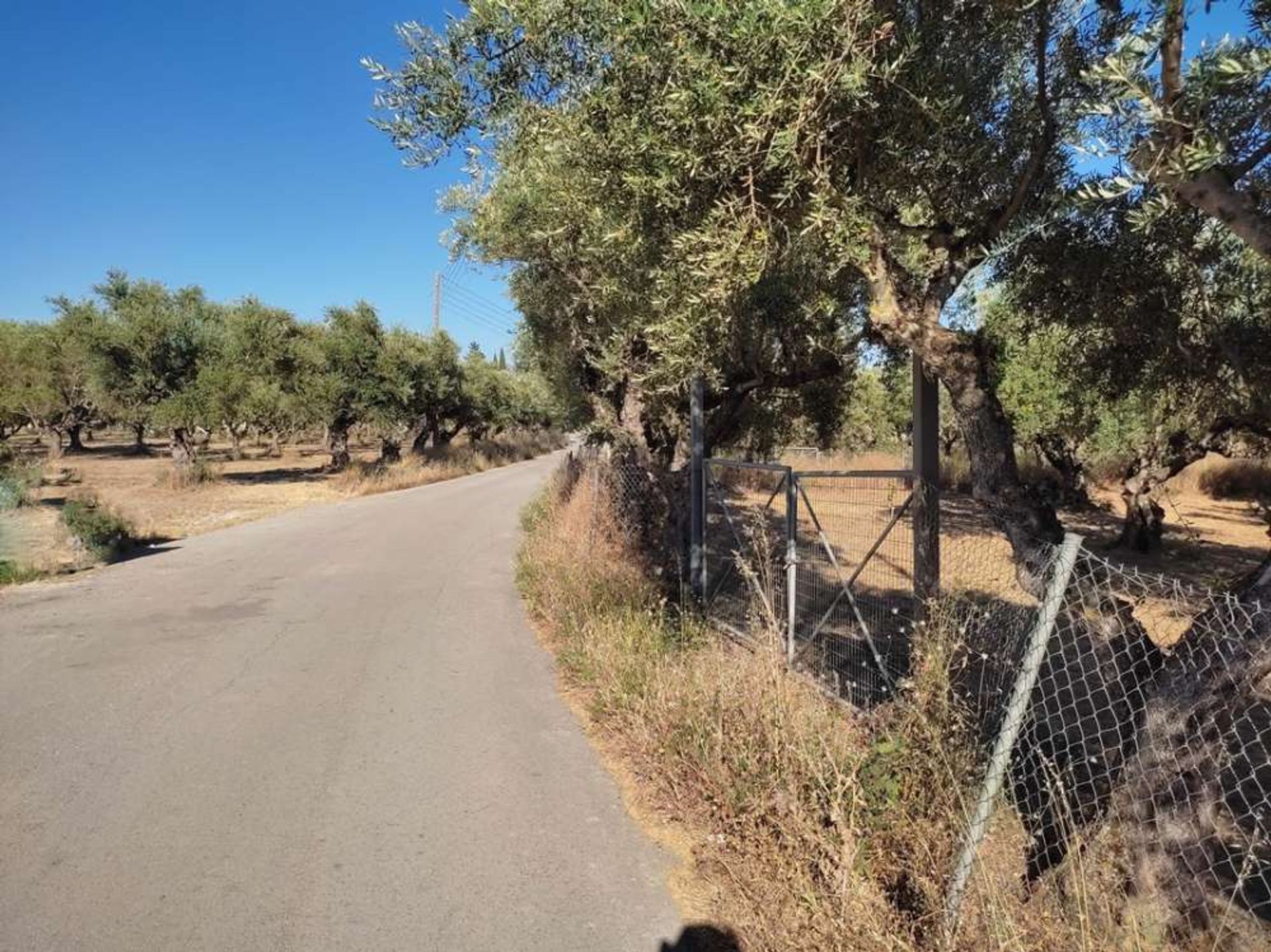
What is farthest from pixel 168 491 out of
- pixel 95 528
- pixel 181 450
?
pixel 95 528

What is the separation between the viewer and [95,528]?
11930 millimetres

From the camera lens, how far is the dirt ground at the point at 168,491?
12.0 m

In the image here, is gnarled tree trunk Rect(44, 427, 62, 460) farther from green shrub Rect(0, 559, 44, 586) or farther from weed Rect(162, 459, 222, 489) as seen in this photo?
green shrub Rect(0, 559, 44, 586)

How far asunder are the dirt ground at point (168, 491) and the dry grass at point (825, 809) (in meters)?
10.8

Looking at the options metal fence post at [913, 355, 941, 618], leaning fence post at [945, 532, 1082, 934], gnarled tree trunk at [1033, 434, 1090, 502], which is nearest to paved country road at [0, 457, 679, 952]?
leaning fence post at [945, 532, 1082, 934]

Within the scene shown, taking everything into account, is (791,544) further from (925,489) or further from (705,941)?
(705,941)

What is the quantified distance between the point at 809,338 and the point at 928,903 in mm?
4731

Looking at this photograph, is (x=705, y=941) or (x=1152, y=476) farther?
(x=1152, y=476)

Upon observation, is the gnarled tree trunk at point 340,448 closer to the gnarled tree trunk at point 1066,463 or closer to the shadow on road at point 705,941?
the gnarled tree trunk at point 1066,463

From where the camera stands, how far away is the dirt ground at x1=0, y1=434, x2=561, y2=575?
1201cm

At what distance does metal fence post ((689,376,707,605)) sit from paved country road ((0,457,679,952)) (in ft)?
5.39

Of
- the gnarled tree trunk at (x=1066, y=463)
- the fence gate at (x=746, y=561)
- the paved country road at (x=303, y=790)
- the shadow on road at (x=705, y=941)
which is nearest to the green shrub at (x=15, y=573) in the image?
the paved country road at (x=303, y=790)

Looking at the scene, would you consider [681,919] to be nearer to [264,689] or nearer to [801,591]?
[264,689]

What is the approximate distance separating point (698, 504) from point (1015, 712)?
15.2 ft
